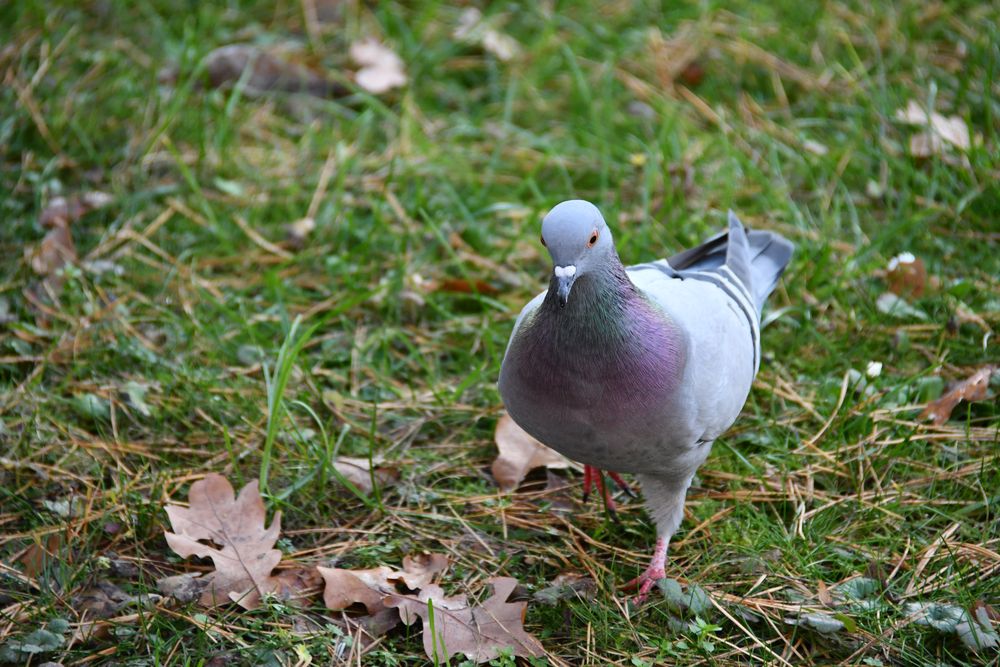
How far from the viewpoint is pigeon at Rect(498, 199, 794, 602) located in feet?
8.26

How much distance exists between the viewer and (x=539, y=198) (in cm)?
439

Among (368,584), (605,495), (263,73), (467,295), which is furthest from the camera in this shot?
(263,73)

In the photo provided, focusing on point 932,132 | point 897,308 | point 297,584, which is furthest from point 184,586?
point 932,132

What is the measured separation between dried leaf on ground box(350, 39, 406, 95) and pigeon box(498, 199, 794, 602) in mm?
2748

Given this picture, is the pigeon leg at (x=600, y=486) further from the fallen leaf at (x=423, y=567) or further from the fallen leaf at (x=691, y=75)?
the fallen leaf at (x=691, y=75)

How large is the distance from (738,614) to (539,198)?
2.20m

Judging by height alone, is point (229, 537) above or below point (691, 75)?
below

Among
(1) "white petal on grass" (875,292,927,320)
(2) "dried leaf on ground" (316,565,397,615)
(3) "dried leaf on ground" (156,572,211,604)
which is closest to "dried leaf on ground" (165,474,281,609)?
(3) "dried leaf on ground" (156,572,211,604)

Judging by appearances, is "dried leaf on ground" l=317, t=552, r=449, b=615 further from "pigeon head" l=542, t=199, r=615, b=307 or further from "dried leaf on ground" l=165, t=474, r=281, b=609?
"pigeon head" l=542, t=199, r=615, b=307

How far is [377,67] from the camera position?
5266 mm

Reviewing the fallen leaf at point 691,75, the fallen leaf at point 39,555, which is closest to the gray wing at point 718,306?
the fallen leaf at point 39,555

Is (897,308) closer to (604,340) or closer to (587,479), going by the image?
(587,479)

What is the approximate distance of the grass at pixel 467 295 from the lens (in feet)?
9.62

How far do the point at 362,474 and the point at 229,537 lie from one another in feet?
1.75
